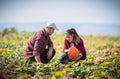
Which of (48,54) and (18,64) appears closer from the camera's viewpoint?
(18,64)

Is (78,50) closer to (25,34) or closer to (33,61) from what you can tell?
(33,61)

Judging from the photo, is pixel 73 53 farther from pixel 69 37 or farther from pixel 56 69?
pixel 56 69

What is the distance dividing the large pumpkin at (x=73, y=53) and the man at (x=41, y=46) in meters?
0.38

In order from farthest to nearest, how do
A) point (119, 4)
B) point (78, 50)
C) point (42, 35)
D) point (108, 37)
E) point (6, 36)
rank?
point (119, 4)
point (108, 37)
point (6, 36)
point (78, 50)
point (42, 35)

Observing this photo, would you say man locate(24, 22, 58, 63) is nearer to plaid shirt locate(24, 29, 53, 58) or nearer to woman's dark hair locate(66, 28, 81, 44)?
plaid shirt locate(24, 29, 53, 58)

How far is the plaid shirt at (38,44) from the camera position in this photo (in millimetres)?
6672

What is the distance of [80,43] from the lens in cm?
715

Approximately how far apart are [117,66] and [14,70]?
1882mm

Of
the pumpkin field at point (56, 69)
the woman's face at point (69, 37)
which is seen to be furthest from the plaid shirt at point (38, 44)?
the woman's face at point (69, 37)

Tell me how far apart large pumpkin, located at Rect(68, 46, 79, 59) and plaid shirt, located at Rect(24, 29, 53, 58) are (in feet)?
1.44

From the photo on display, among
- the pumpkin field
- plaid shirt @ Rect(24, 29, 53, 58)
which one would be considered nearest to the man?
plaid shirt @ Rect(24, 29, 53, 58)

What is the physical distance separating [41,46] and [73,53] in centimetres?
73

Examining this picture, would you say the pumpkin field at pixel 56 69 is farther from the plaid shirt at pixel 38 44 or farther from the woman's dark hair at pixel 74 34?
the woman's dark hair at pixel 74 34

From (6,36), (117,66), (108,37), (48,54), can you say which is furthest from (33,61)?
(108,37)
